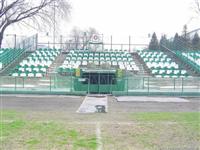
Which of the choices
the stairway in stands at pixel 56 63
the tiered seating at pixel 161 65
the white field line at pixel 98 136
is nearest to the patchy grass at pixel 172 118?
the white field line at pixel 98 136

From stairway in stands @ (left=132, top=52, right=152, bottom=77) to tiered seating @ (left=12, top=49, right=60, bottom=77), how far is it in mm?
7876

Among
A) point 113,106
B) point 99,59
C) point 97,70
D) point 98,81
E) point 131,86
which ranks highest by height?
point 99,59

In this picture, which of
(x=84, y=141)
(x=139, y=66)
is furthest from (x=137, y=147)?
(x=139, y=66)

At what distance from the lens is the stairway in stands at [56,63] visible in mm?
29878

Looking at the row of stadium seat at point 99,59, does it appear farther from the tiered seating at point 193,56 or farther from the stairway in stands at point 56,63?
the tiered seating at point 193,56

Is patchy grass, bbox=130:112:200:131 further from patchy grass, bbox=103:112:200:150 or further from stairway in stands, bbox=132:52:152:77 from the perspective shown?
stairway in stands, bbox=132:52:152:77

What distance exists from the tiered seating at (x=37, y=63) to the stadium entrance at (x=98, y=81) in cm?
705

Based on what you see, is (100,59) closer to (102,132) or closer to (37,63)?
(37,63)

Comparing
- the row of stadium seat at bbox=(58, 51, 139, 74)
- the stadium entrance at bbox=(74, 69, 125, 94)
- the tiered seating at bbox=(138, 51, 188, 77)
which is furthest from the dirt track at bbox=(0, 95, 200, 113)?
the row of stadium seat at bbox=(58, 51, 139, 74)

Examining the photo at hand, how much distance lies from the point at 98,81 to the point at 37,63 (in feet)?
39.3

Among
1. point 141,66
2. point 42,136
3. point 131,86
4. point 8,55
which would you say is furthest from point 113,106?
point 8,55

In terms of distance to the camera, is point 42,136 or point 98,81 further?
point 98,81

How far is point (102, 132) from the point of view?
29.8 ft

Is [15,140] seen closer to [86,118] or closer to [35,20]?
[86,118]
